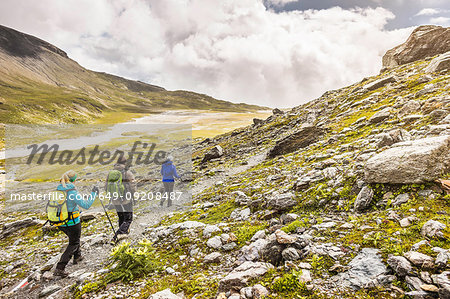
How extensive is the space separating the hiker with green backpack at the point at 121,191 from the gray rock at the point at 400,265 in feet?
35.8

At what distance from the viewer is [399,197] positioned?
22.6 ft

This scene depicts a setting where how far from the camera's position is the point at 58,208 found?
29.0 ft

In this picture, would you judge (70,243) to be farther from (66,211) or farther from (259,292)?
(259,292)

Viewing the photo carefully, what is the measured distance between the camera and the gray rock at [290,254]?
5857 mm

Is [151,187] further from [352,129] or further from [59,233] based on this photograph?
[352,129]

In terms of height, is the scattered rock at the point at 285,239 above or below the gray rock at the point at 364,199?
below

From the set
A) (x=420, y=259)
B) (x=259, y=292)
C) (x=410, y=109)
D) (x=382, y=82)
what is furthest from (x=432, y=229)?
(x=382, y=82)

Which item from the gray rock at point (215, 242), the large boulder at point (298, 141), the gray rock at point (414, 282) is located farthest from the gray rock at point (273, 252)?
the large boulder at point (298, 141)

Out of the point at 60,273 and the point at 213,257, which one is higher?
the point at 213,257

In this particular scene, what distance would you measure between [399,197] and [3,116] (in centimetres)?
18664

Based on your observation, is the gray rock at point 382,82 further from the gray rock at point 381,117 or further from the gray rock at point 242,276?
the gray rock at point 242,276

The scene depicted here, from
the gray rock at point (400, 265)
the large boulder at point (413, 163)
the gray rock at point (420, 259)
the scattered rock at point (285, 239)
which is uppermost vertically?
the large boulder at point (413, 163)

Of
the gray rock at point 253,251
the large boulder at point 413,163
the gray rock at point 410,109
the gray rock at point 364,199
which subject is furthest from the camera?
the gray rock at point 410,109

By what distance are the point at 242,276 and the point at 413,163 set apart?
647cm
